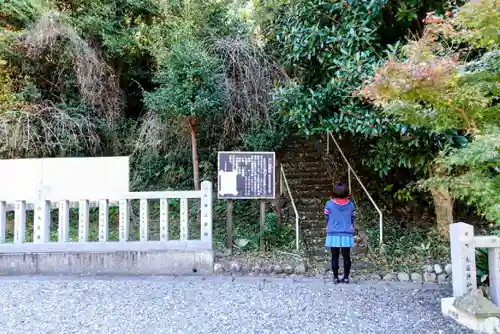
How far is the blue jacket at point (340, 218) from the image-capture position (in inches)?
173

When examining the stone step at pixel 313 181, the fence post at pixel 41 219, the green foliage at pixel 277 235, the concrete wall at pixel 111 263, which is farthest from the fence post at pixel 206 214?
the stone step at pixel 313 181

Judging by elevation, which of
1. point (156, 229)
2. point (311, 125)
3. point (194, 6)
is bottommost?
point (156, 229)

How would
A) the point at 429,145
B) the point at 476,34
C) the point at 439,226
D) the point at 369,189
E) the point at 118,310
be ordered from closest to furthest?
the point at 476,34 → the point at 118,310 → the point at 429,145 → the point at 439,226 → the point at 369,189

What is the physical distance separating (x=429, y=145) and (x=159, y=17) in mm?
6396

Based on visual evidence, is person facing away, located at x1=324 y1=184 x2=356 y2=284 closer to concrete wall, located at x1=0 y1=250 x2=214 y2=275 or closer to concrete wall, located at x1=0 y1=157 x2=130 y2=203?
concrete wall, located at x1=0 y1=250 x2=214 y2=275

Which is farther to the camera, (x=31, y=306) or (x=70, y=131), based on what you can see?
(x=70, y=131)

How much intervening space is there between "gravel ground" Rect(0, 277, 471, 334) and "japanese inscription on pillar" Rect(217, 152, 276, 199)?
52.0 inches

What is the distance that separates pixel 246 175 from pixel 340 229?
168cm

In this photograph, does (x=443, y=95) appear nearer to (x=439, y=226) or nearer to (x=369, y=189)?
(x=439, y=226)

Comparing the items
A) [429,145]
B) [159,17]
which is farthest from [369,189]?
[159,17]

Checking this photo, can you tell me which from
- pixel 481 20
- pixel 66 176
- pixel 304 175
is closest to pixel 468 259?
pixel 481 20

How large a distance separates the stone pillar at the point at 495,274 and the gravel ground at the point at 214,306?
0.56m

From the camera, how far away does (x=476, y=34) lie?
3049 mm

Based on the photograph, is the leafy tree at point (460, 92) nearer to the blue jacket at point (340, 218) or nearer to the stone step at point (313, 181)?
the blue jacket at point (340, 218)
